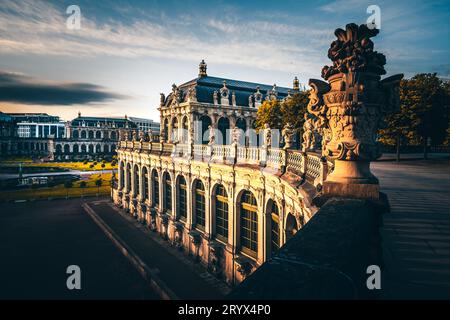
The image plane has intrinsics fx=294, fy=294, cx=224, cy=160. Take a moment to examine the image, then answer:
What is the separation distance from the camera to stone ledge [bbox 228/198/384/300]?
2756 mm

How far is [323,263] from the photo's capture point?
330cm

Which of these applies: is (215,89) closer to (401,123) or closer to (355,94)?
(401,123)

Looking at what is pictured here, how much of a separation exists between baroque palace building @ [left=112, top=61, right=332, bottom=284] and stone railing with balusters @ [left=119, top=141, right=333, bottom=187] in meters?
0.04

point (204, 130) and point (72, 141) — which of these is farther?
point (72, 141)

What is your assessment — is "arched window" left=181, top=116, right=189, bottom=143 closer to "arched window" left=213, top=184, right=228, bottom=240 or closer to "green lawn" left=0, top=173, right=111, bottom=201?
"arched window" left=213, top=184, right=228, bottom=240

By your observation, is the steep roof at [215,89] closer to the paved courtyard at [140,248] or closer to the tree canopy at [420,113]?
the paved courtyard at [140,248]

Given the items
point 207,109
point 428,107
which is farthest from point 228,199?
point 428,107

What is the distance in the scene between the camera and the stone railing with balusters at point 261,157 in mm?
9711

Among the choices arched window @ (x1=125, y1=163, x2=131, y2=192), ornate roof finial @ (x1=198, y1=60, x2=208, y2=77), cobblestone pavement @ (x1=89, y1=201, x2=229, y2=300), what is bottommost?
cobblestone pavement @ (x1=89, y1=201, x2=229, y2=300)

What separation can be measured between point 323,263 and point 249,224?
16.2 meters

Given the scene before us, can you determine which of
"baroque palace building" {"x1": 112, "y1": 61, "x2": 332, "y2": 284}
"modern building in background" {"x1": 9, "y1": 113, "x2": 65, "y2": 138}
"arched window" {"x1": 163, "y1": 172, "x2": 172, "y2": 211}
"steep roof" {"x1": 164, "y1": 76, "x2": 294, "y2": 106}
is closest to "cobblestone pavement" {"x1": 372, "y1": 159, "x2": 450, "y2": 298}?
"baroque palace building" {"x1": 112, "y1": 61, "x2": 332, "y2": 284}

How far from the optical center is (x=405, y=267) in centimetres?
539

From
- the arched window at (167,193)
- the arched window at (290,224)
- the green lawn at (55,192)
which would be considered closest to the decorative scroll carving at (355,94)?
the arched window at (290,224)

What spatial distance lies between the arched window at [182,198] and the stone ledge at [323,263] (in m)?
23.0
